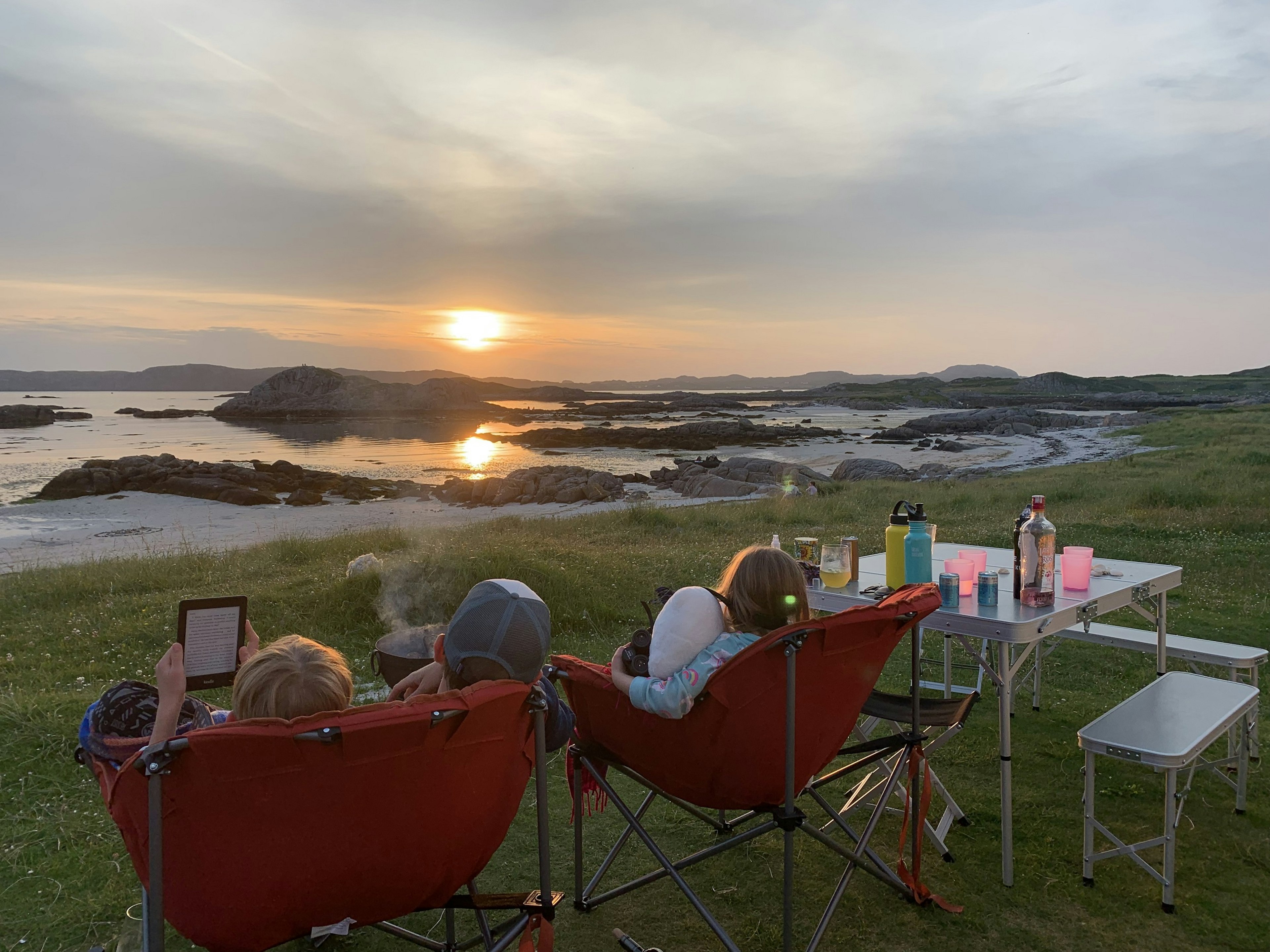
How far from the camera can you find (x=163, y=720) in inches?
78.6

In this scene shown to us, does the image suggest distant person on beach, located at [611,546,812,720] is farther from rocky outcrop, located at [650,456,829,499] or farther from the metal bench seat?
rocky outcrop, located at [650,456,829,499]

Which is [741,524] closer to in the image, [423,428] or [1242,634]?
[1242,634]

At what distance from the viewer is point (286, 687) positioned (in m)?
2.09

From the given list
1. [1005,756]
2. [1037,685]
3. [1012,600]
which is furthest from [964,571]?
[1037,685]

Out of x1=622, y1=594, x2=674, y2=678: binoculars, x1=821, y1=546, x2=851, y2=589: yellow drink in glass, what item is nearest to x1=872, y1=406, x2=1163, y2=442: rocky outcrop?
x1=821, y1=546, x2=851, y2=589: yellow drink in glass

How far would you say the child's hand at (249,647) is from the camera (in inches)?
97.1

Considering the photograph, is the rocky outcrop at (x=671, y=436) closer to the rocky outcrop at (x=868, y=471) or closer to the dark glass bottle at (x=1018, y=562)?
the rocky outcrop at (x=868, y=471)

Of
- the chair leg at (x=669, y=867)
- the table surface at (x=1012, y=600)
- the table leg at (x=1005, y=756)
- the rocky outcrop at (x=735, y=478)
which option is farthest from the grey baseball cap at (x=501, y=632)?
the rocky outcrop at (x=735, y=478)

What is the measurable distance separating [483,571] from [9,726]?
4016 millimetres

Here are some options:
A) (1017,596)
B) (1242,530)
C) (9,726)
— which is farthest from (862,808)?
(1242,530)

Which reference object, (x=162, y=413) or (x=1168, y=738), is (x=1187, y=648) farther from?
(x=162, y=413)

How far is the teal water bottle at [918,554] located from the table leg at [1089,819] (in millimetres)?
932

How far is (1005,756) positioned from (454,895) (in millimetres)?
2143

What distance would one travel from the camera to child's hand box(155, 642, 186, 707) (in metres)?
2.01
